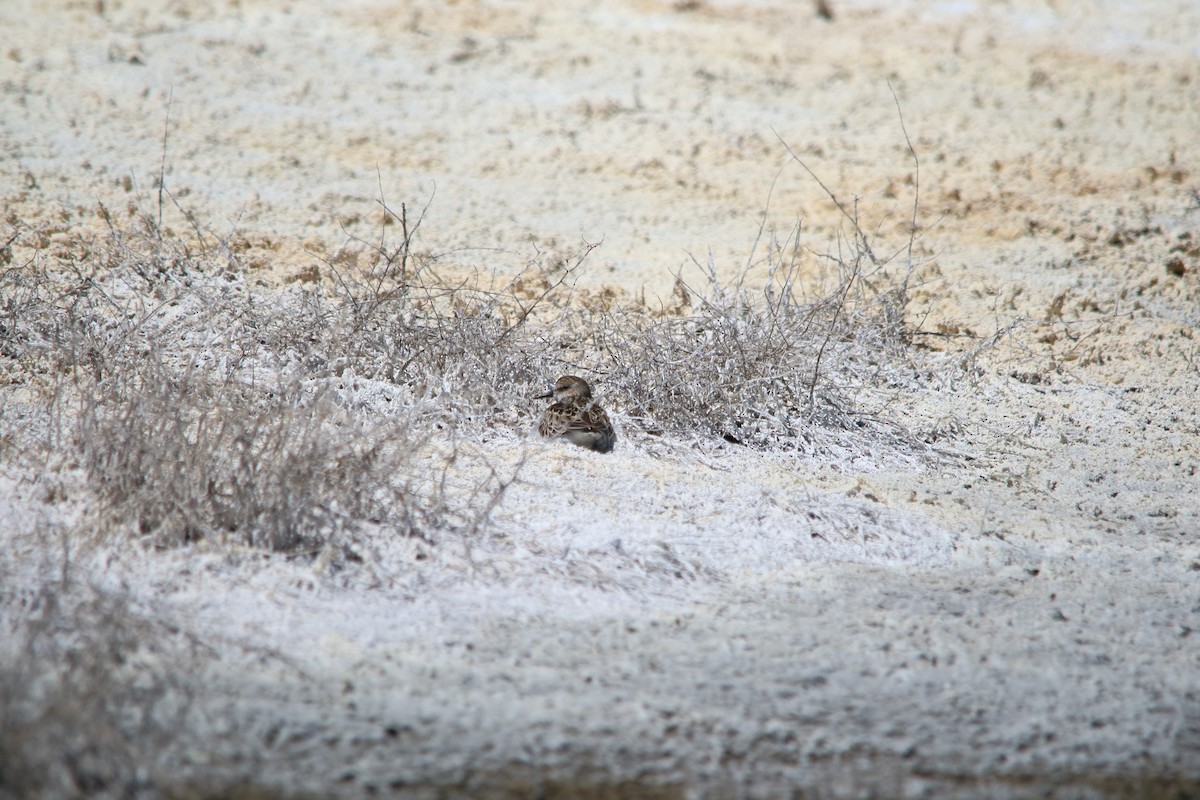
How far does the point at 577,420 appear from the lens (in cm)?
451

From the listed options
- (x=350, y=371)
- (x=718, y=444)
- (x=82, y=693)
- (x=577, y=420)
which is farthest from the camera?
(x=350, y=371)

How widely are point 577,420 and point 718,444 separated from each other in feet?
2.03

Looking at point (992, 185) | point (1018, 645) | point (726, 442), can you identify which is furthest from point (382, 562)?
point (992, 185)

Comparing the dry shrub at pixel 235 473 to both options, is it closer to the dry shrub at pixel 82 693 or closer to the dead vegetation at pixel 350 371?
the dead vegetation at pixel 350 371

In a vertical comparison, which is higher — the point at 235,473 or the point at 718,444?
the point at 235,473

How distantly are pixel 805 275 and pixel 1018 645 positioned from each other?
111 inches

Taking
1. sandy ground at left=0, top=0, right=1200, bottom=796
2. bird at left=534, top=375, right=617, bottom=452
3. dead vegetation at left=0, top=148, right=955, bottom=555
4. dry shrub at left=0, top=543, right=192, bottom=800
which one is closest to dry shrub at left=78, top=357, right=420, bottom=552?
dead vegetation at left=0, top=148, right=955, bottom=555

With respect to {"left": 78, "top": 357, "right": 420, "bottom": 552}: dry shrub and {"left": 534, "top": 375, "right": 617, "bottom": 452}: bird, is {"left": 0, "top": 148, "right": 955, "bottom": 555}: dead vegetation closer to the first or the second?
{"left": 78, "top": 357, "right": 420, "bottom": 552}: dry shrub

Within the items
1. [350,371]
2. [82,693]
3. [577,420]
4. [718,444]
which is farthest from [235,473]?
[718,444]

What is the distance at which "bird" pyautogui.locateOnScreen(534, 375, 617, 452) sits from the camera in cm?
451

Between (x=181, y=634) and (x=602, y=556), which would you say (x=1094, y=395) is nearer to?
(x=602, y=556)

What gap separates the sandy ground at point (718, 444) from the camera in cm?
308

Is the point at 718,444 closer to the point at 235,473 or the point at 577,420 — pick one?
the point at 577,420

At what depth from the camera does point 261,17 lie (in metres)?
8.76
